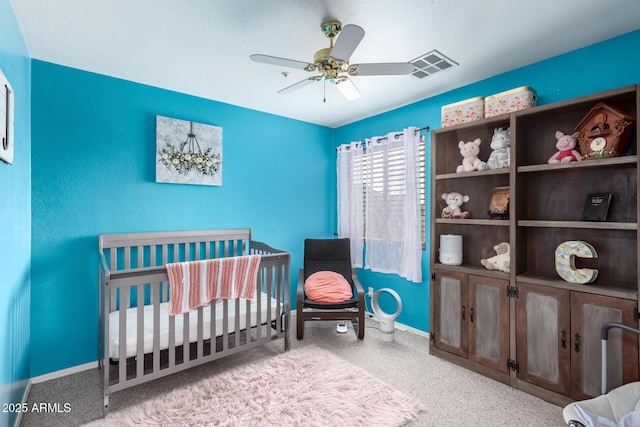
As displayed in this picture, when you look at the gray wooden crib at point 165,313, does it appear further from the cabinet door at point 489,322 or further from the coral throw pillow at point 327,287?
the cabinet door at point 489,322

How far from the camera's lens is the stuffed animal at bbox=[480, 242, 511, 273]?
232cm

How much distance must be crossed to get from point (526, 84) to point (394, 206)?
1.55 meters

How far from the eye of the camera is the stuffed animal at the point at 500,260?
91.4 inches

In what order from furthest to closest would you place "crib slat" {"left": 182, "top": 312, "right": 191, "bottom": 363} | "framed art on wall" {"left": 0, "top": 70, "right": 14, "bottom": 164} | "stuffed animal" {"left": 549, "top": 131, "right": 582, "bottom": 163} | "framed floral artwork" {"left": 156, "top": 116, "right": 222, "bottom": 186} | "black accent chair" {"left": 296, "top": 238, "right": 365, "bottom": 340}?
1. "black accent chair" {"left": 296, "top": 238, "right": 365, "bottom": 340}
2. "framed floral artwork" {"left": 156, "top": 116, "right": 222, "bottom": 186}
3. "crib slat" {"left": 182, "top": 312, "right": 191, "bottom": 363}
4. "stuffed animal" {"left": 549, "top": 131, "right": 582, "bottom": 163}
5. "framed art on wall" {"left": 0, "top": 70, "right": 14, "bottom": 164}

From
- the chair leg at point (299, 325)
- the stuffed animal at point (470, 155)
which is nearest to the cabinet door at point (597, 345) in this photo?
the stuffed animal at point (470, 155)

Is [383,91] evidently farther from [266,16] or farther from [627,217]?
[627,217]

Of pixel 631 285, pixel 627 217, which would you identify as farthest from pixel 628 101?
pixel 631 285

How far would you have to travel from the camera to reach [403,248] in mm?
3234

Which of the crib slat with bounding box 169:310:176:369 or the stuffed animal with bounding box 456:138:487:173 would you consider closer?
the crib slat with bounding box 169:310:176:369

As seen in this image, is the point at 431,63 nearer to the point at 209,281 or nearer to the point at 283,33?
the point at 283,33

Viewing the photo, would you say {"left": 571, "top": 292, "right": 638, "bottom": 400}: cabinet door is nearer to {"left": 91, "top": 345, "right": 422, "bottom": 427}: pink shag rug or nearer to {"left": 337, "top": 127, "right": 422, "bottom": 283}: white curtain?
{"left": 91, "top": 345, "right": 422, "bottom": 427}: pink shag rug

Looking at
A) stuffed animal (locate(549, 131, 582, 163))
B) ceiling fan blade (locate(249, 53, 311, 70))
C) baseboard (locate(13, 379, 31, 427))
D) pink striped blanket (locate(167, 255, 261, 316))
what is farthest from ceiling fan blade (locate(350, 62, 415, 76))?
baseboard (locate(13, 379, 31, 427))

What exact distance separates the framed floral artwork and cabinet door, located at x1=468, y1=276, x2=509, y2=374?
257 centimetres

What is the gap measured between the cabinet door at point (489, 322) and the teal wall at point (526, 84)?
2.37 ft
